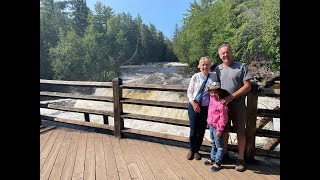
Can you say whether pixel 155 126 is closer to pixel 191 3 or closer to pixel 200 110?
pixel 200 110

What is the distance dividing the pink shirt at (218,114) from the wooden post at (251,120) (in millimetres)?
474

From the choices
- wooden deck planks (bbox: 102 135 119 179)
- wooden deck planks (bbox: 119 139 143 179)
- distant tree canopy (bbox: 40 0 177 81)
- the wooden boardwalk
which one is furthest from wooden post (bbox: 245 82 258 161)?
distant tree canopy (bbox: 40 0 177 81)

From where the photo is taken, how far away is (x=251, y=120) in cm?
353

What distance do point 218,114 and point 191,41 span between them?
4217 cm

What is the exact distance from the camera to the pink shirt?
127 inches

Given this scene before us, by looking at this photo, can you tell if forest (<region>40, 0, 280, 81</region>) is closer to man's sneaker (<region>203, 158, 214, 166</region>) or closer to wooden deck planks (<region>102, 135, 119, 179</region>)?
wooden deck planks (<region>102, 135, 119, 179</region>)

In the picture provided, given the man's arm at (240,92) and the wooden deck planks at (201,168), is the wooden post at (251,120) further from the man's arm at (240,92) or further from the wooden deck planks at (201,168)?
the wooden deck planks at (201,168)

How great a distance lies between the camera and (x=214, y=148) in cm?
348

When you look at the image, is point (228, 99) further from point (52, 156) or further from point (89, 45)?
point (89, 45)

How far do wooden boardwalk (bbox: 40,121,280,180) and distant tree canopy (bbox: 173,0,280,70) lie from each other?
16.6 m

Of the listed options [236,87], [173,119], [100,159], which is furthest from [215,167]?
[100,159]
